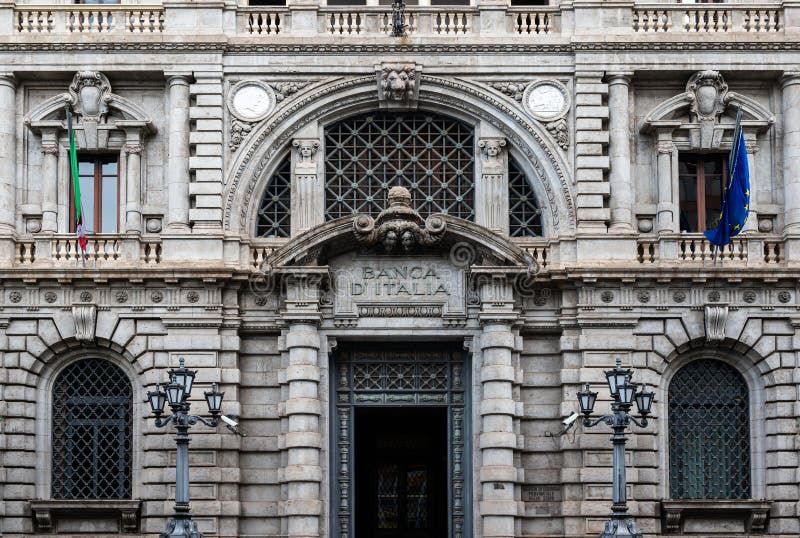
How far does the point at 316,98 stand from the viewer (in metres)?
33.6

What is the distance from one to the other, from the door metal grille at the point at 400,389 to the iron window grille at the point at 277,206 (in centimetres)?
312

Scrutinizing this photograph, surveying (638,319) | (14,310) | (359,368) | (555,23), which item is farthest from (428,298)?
(14,310)

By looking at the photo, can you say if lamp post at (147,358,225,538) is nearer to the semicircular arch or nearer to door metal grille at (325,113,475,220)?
the semicircular arch

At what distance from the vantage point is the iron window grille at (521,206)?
33938 millimetres

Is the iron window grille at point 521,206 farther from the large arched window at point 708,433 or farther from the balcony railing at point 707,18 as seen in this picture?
the large arched window at point 708,433

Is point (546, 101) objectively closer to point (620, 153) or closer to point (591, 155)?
point (591, 155)

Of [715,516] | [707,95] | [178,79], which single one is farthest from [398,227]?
[715,516]

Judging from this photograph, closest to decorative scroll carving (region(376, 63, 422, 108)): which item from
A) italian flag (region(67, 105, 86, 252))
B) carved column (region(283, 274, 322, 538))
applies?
carved column (region(283, 274, 322, 538))

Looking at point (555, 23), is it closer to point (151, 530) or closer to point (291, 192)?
point (291, 192)

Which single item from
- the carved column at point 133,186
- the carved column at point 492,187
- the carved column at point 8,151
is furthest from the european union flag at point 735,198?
the carved column at point 8,151

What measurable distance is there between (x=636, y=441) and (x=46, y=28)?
15.8 m

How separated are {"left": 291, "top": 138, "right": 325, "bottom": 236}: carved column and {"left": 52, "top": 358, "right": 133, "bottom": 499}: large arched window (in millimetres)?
5170

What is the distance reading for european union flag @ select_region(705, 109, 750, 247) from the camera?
31750mm

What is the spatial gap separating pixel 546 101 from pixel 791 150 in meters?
5.48
